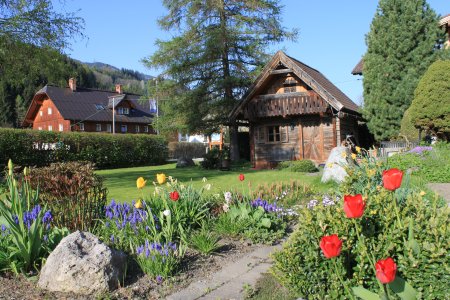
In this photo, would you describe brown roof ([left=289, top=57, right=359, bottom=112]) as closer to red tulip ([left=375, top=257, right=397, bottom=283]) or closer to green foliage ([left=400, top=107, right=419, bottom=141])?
green foliage ([left=400, top=107, right=419, bottom=141])

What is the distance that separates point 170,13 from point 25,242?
75.6 feet

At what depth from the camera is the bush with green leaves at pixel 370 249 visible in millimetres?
2840

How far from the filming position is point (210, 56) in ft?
78.5

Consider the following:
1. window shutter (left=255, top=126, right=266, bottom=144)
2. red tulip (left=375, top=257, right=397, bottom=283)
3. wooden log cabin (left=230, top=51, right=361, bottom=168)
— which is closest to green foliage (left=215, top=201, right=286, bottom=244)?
red tulip (left=375, top=257, right=397, bottom=283)

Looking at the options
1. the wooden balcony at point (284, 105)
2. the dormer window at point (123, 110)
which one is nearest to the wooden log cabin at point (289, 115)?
the wooden balcony at point (284, 105)

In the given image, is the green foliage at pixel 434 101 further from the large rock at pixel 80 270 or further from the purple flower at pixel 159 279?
the large rock at pixel 80 270

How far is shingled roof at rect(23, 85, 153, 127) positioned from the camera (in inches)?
2215

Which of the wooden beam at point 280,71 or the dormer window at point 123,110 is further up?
the dormer window at point 123,110

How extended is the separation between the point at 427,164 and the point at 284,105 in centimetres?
975

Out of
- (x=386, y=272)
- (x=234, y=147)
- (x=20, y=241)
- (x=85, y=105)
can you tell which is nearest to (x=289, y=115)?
(x=234, y=147)

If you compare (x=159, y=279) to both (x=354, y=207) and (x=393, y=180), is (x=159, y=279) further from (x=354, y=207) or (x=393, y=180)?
(x=393, y=180)

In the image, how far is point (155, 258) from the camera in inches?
160

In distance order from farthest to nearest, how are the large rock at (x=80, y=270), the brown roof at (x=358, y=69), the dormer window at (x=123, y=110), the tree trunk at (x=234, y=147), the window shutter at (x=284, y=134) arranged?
1. the dormer window at (x=123, y=110)
2. the brown roof at (x=358, y=69)
3. the tree trunk at (x=234, y=147)
4. the window shutter at (x=284, y=134)
5. the large rock at (x=80, y=270)

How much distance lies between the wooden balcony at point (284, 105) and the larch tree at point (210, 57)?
2.52 meters
